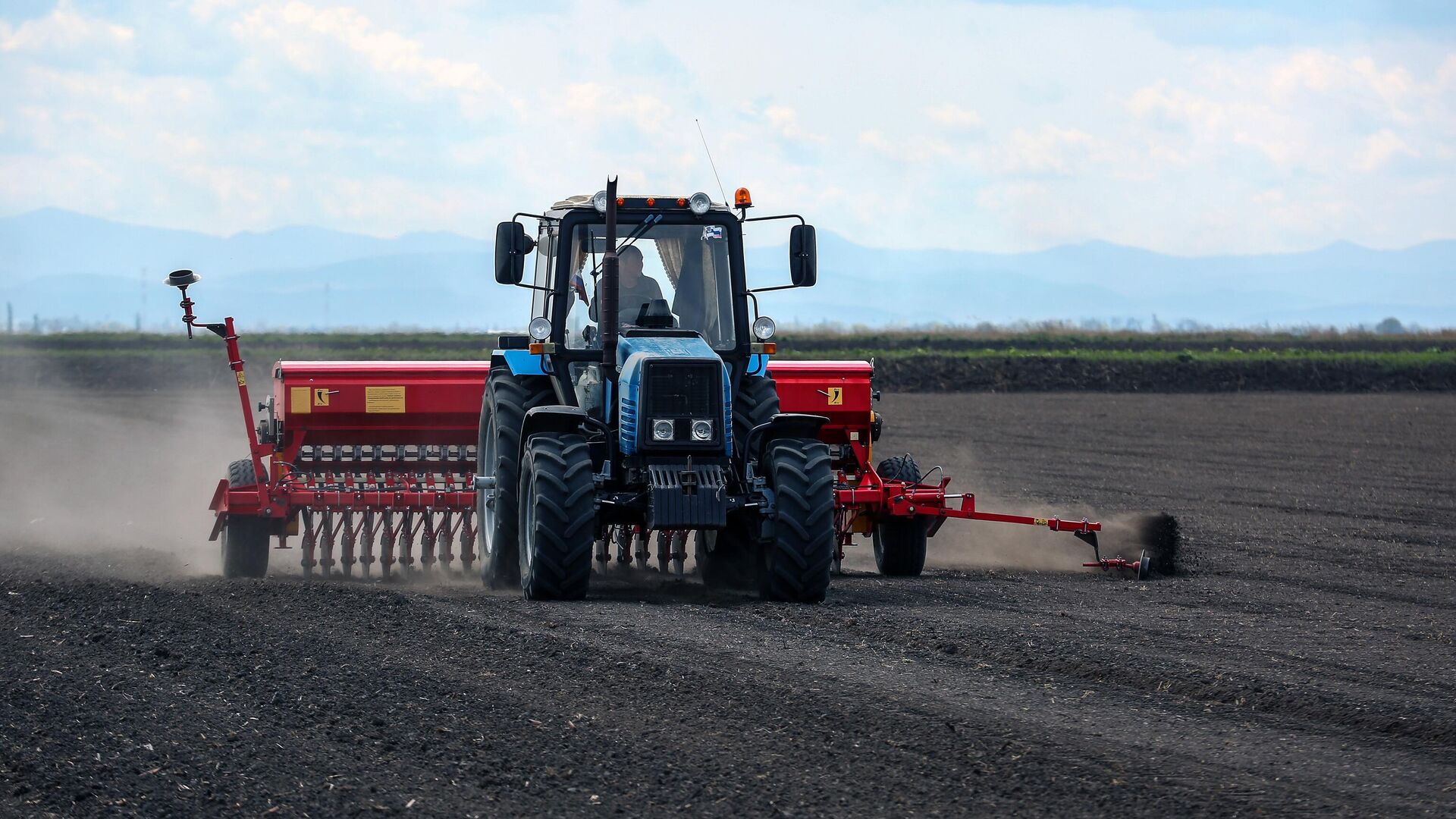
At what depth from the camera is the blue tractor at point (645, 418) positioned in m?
9.59

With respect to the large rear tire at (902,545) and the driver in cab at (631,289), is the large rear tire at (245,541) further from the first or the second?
the large rear tire at (902,545)

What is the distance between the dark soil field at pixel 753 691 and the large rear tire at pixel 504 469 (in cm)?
36

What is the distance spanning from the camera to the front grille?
9695 mm

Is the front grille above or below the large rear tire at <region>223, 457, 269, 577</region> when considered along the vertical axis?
above

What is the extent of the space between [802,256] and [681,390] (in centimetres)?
132

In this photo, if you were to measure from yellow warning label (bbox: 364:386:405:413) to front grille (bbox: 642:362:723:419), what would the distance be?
395 cm

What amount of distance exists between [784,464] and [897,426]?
66.3 ft

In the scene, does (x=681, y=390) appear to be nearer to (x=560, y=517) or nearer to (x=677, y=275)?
(x=560, y=517)

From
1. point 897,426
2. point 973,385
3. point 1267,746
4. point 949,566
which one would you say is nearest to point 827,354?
point 973,385

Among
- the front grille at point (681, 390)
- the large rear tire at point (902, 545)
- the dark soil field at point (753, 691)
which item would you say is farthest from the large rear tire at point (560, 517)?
the large rear tire at point (902, 545)

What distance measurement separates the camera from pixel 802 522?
9.55m

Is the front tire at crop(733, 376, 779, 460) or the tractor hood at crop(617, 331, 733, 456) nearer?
the tractor hood at crop(617, 331, 733, 456)

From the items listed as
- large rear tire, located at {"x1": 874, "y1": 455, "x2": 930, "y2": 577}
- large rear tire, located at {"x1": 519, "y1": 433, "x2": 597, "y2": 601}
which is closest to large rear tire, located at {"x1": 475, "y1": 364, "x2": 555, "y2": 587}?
large rear tire, located at {"x1": 519, "y1": 433, "x2": 597, "y2": 601}

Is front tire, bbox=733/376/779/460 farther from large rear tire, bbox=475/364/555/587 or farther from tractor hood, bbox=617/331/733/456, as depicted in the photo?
large rear tire, bbox=475/364/555/587
